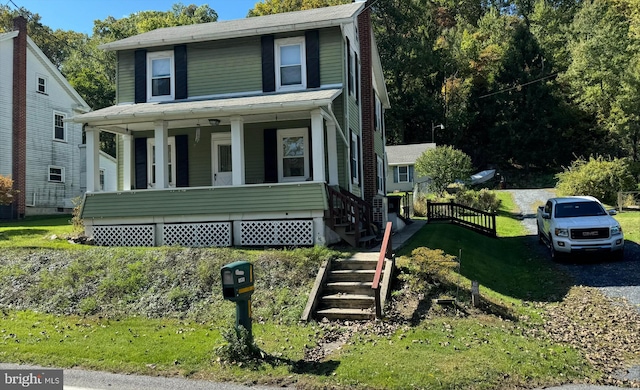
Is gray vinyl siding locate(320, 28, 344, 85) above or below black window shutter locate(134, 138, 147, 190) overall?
above

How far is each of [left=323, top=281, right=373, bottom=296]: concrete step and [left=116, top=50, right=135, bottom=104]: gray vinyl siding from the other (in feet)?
36.7

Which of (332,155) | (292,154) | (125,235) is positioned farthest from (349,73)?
(125,235)

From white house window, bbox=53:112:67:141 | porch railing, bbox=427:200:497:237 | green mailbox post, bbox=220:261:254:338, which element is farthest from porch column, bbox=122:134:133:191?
white house window, bbox=53:112:67:141

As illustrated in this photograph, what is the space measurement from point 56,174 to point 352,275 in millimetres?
23079

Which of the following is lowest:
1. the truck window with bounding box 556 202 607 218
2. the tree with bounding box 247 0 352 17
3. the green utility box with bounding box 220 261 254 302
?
the green utility box with bounding box 220 261 254 302

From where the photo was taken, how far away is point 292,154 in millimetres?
15930

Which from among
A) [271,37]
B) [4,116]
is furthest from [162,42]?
[4,116]

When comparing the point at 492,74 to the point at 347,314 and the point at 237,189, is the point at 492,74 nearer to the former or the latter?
the point at 237,189

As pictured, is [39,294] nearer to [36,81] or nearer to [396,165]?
[36,81]

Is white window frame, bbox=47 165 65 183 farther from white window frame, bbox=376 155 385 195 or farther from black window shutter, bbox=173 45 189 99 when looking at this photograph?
white window frame, bbox=376 155 385 195

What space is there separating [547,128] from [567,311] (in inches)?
1609

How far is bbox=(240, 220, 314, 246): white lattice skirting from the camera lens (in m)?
12.4

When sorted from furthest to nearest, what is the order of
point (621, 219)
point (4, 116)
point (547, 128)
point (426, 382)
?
point (547, 128), point (4, 116), point (621, 219), point (426, 382)

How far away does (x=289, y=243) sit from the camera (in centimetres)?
1247
